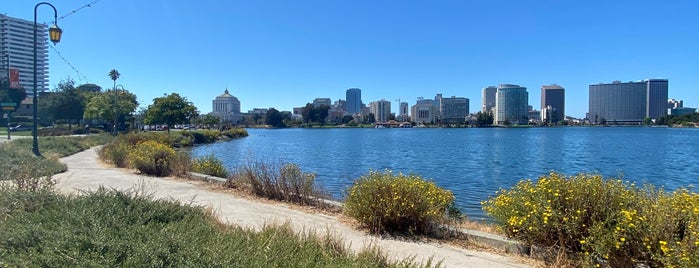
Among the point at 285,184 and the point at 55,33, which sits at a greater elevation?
the point at 55,33

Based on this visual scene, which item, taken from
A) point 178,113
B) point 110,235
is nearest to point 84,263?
point 110,235

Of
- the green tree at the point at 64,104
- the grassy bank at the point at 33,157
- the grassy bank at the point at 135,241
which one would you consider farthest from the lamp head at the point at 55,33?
the green tree at the point at 64,104

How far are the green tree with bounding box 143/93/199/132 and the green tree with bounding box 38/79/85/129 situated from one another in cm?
1525

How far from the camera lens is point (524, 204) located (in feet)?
18.4

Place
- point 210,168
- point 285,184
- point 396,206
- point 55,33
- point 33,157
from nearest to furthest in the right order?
point 396,206 → point 285,184 → point 210,168 → point 33,157 → point 55,33

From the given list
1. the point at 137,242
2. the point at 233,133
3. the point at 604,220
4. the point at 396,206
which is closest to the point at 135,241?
the point at 137,242

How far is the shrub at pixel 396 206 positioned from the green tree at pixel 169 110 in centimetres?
5453

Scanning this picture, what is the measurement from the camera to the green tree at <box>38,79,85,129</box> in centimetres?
6353

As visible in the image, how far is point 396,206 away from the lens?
6.67 meters

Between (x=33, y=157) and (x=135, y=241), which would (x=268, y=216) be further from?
(x=33, y=157)

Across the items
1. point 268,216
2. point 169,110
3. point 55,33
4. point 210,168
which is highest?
point 55,33

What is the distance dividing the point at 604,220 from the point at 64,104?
7483 cm

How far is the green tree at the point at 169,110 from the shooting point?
56750mm

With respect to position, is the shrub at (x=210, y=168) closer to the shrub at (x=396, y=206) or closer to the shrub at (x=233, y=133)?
the shrub at (x=396, y=206)
